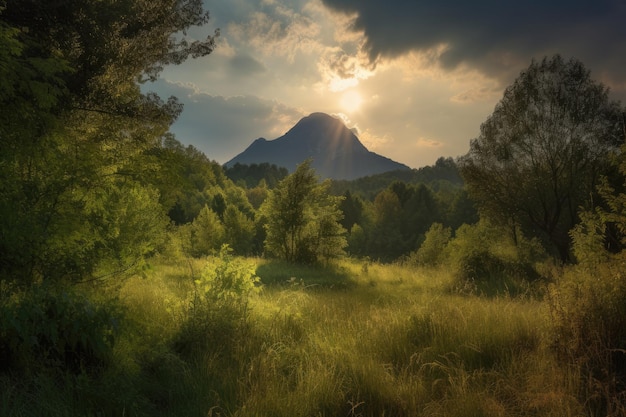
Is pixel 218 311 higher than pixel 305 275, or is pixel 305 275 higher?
pixel 218 311

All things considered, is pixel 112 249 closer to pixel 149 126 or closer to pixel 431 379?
pixel 149 126

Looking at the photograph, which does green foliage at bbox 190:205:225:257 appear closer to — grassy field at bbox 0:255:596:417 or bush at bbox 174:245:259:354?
grassy field at bbox 0:255:596:417

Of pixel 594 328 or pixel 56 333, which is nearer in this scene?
pixel 56 333

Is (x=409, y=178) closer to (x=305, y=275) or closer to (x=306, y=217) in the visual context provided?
(x=306, y=217)

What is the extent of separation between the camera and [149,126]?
8578mm

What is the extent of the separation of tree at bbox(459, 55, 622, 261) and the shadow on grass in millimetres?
9682

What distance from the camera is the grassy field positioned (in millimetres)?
3604

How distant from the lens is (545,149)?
19.2 m

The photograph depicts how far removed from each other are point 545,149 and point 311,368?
19425mm

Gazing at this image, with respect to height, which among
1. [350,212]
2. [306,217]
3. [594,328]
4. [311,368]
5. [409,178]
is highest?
[409,178]

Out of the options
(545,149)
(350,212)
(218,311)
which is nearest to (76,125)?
(218,311)

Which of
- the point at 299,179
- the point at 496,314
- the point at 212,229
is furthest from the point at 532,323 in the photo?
the point at 212,229

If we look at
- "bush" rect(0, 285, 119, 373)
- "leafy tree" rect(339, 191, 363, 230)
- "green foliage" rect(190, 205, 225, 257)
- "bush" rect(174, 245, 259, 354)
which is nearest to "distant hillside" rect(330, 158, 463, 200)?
"leafy tree" rect(339, 191, 363, 230)

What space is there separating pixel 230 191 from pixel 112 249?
62.7m
